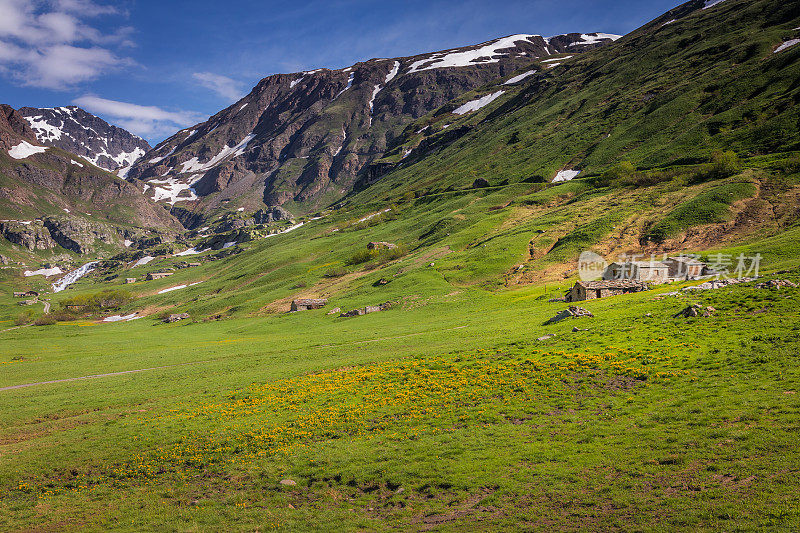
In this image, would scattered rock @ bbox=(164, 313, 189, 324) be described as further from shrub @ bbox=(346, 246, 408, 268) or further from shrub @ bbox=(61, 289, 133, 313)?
shrub @ bbox=(61, 289, 133, 313)

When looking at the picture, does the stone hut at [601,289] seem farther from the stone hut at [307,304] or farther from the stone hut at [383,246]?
the stone hut at [383,246]

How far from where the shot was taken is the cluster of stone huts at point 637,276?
57.5m

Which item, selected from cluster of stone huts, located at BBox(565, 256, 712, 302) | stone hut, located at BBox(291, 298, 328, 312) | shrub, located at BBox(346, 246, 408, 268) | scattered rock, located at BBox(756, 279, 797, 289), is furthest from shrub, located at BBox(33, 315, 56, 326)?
scattered rock, located at BBox(756, 279, 797, 289)

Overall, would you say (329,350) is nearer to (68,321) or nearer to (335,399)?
(335,399)

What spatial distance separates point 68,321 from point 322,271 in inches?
3727

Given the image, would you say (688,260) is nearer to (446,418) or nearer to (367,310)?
(367,310)

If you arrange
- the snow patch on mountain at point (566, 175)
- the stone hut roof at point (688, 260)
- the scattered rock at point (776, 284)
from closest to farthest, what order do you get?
the scattered rock at point (776, 284)
the stone hut roof at point (688, 260)
the snow patch on mountain at point (566, 175)

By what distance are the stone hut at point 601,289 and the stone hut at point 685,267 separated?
817 centimetres

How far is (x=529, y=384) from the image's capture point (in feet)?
88.2

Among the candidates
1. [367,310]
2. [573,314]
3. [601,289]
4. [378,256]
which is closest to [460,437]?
[573,314]

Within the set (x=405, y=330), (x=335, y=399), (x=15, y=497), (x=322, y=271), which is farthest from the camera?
(x=322, y=271)

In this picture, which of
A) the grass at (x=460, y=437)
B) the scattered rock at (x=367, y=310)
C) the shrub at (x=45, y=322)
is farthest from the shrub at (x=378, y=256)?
the shrub at (x=45, y=322)

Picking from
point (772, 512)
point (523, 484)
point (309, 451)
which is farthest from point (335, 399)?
point (772, 512)

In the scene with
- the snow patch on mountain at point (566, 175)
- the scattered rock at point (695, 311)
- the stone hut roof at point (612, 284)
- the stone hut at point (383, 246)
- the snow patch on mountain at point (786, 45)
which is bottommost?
the scattered rock at point (695, 311)
